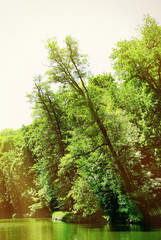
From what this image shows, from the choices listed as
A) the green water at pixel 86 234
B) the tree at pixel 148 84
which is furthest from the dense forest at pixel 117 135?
the green water at pixel 86 234

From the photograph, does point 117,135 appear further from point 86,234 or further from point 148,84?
point 86,234

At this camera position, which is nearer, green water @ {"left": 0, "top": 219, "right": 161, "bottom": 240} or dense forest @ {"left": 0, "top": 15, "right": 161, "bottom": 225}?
green water @ {"left": 0, "top": 219, "right": 161, "bottom": 240}

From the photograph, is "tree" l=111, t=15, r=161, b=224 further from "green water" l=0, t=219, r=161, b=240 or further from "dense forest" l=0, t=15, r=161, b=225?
"green water" l=0, t=219, r=161, b=240

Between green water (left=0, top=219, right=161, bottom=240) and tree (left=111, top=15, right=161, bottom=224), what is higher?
tree (left=111, top=15, right=161, bottom=224)

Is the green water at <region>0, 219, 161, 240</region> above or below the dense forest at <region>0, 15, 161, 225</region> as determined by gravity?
below

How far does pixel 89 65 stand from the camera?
18.0 m

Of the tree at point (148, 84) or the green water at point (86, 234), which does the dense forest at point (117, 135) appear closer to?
the tree at point (148, 84)

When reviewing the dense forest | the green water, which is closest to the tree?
A: the dense forest

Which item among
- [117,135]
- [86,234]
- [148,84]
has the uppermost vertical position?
[148,84]

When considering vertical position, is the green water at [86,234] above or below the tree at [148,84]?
below

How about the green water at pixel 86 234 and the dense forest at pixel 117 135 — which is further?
the dense forest at pixel 117 135

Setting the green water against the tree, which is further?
the tree

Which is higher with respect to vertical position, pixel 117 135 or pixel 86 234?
pixel 117 135

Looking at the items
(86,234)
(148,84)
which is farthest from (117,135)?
(86,234)
